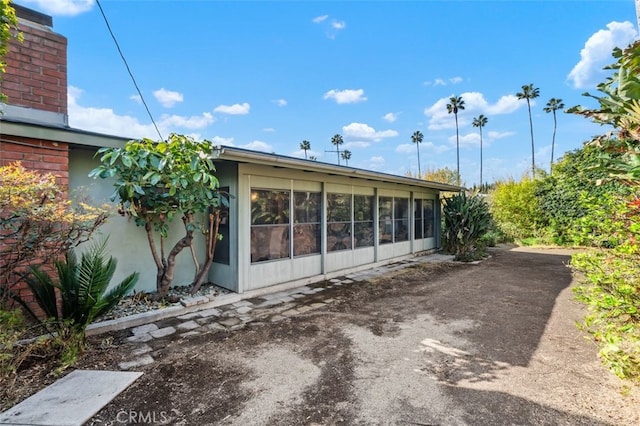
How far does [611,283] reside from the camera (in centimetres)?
263

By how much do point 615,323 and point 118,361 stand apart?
4628 millimetres

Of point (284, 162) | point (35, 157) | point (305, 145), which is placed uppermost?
point (305, 145)

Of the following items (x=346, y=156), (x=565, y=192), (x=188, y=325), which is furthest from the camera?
(x=346, y=156)

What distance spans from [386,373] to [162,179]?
3716mm

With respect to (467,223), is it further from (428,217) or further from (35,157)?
(35,157)

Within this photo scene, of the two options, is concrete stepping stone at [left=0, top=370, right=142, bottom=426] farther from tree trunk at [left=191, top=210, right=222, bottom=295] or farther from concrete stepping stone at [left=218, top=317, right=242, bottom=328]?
tree trunk at [left=191, top=210, right=222, bottom=295]

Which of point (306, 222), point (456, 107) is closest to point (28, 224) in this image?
point (306, 222)

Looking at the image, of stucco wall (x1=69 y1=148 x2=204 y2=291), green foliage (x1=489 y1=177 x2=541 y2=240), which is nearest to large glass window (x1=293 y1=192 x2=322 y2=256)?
stucco wall (x1=69 y1=148 x2=204 y2=291)

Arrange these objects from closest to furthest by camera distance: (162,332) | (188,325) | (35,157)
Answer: (35,157), (162,332), (188,325)

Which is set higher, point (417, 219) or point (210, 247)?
point (417, 219)

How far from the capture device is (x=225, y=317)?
14.0 feet

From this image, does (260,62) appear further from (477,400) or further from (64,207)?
(477,400)

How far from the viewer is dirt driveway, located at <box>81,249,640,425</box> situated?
7.15ft

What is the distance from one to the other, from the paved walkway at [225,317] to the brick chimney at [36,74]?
328cm
